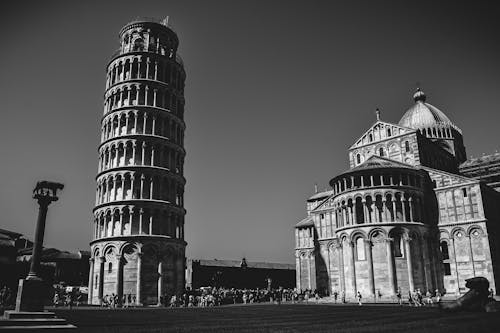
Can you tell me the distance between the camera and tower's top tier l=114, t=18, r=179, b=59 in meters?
49.8

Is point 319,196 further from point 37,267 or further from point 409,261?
point 37,267

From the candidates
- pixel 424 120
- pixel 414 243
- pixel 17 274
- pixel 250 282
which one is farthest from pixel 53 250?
pixel 424 120

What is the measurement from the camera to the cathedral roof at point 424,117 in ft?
210

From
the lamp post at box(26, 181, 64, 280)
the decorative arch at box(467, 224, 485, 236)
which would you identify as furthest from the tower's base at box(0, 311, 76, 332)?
the decorative arch at box(467, 224, 485, 236)

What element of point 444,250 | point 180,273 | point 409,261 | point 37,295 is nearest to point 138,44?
point 180,273

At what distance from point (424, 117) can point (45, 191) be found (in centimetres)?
5818

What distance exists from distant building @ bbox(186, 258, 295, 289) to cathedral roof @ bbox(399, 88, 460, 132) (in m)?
34.7

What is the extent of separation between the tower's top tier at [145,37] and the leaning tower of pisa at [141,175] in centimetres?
11

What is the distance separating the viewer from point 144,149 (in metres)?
44.9

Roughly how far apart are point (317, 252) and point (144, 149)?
27.3 meters

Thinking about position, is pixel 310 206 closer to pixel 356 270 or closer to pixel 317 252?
pixel 317 252

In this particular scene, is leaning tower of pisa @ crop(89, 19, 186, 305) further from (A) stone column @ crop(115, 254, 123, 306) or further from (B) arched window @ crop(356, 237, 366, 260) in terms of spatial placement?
(B) arched window @ crop(356, 237, 366, 260)

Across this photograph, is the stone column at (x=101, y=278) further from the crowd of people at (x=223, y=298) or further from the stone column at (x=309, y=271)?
the stone column at (x=309, y=271)

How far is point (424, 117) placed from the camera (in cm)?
6456
